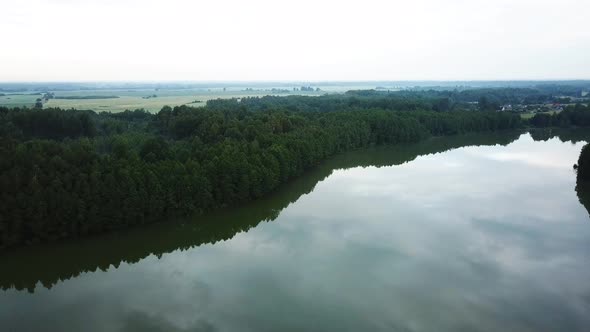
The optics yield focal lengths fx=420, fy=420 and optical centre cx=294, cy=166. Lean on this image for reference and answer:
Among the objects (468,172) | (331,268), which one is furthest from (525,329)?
(468,172)

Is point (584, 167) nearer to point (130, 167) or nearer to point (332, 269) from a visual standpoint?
point (332, 269)

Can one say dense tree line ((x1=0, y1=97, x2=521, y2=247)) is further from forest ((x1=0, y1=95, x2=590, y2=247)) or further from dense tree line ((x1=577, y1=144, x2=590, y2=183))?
dense tree line ((x1=577, y1=144, x2=590, y2=183))

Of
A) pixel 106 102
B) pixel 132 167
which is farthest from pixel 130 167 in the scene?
pixel 106 102

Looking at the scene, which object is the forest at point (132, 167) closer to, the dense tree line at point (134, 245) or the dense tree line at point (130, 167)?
the dense tree line at point (130, 167)

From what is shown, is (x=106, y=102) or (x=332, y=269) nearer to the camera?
(x=332, y=269)

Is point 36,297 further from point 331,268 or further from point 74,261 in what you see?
point 331,268
